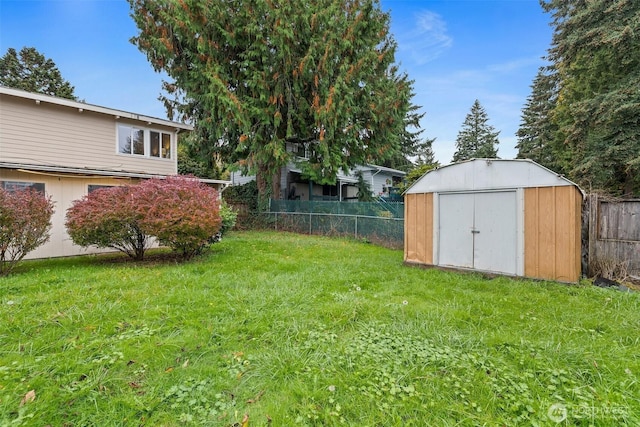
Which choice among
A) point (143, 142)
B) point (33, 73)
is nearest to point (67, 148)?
point (143, 142)

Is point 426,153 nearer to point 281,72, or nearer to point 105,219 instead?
point 281,72

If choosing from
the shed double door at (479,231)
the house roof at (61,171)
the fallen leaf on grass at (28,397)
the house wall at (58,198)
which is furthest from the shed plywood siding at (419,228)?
the house wall at (58,198)

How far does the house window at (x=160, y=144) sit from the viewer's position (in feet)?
37.7

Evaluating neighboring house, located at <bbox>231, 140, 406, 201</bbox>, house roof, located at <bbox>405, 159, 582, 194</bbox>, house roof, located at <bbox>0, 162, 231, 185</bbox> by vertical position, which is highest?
neighboring house, located at <bbox>231, 140, 406, 201</bbox>

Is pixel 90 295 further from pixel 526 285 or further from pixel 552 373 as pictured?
pixel 526 285

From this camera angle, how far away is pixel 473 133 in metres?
34.9

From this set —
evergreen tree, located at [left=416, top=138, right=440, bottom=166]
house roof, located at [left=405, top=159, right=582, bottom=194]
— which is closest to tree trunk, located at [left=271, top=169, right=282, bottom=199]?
house roof, located at [left=405, top=159, right=582, bottom=194]

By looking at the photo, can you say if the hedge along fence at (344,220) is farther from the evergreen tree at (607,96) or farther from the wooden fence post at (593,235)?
the evergreen tree at (607,96)

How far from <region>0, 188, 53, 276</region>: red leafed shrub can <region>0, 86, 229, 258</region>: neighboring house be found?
1114mm

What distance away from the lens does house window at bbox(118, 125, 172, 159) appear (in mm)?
10820

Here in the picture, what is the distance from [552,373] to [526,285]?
3245 millimetres

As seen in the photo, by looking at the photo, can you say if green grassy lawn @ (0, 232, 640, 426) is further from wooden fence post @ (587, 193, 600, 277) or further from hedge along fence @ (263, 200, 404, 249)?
hedge along fence @ (263, 200, 404, 249)

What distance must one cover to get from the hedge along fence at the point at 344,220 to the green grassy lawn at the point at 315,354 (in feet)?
17.9

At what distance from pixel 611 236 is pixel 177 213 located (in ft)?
29.1
